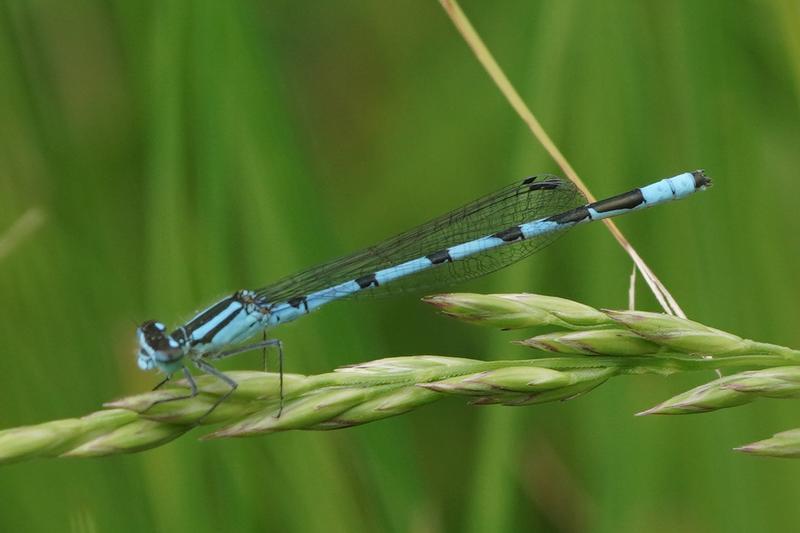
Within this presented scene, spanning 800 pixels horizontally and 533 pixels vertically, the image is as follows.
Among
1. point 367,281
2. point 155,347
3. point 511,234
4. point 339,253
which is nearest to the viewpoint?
point 155,347

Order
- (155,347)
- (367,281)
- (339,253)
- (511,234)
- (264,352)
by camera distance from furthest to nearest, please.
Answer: (511,234) → (367,281) → (339,253) → (264,352) → (155,347)

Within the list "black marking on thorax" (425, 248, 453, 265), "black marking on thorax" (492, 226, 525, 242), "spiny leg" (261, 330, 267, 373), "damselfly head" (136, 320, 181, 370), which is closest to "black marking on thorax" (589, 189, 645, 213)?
"black marking on thorax" (492, 226, 525, 242)

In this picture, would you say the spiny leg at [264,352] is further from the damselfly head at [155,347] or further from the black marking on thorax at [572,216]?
the black marking on thorax at [572,216]

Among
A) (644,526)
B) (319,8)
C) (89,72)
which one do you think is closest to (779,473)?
(644,526)

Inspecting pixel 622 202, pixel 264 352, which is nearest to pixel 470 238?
pixel 622 202

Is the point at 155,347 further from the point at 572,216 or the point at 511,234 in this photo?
the point at 572,216

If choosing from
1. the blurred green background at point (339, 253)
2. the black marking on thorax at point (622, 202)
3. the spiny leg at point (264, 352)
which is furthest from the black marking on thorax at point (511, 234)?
the spiny leg at point (264, 352)

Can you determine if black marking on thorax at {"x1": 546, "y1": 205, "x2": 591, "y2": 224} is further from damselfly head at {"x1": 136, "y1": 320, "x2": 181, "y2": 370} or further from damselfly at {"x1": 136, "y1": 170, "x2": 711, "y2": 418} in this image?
damselfly head at {"x1": 136, "y1": 320, "x2": 181, "y2": 370}
